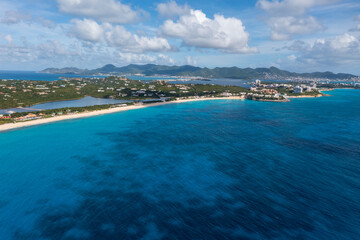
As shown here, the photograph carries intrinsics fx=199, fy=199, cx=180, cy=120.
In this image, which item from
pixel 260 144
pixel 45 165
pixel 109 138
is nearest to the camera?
pixel 45 165

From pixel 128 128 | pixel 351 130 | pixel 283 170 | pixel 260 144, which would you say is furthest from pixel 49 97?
pixel 351 130

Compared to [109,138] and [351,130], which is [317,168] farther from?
[109,138]

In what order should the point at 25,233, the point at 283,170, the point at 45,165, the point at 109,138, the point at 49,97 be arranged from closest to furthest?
the point at 25,233 → the point at 283,170 → the point at 45,165 → the point at 109,138 → the point at 49,97

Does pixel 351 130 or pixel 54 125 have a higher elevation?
pixel 351 130

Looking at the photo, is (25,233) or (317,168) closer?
(25,233)

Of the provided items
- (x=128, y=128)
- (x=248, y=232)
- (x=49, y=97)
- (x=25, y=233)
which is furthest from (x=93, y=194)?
(x=49, y=97)

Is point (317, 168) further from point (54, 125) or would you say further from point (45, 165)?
point (54, 125)
